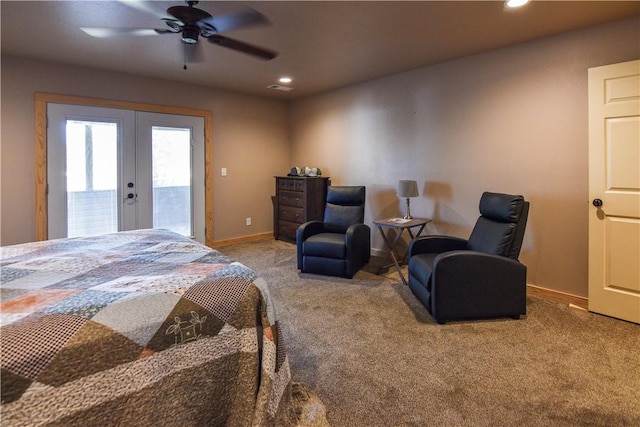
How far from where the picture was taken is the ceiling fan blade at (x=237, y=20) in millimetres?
2260

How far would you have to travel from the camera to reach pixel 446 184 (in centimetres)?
405

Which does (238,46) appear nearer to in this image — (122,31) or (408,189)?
(122,31)

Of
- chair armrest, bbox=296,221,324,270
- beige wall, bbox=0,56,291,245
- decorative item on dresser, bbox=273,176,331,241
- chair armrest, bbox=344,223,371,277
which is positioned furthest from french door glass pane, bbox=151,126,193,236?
chair armrest, bbox=344,223,371,277

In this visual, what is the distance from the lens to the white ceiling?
264 centimetres

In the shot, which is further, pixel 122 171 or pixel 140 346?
pixel 122 171

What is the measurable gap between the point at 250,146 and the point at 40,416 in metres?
5.09

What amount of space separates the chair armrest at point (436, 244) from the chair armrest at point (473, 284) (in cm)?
67

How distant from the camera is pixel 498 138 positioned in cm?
357

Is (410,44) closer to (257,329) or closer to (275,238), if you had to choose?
(257,329)

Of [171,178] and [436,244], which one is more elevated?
[171,178]

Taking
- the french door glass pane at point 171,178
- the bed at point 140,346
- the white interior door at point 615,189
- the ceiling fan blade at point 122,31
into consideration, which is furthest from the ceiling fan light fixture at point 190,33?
the white interior door at point 615,189

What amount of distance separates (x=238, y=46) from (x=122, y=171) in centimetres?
268

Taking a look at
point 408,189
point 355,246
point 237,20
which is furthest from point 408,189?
point 237,20

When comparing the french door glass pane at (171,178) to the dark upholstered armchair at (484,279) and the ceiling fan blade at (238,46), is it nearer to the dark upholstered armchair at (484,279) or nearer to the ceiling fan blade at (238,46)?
the ceiling fan blade at (238,46)
